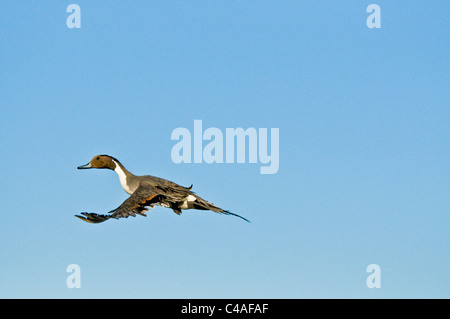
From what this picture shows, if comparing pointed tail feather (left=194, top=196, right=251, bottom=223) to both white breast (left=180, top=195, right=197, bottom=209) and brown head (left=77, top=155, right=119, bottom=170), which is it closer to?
white breast (left=180, top=195, right=197, bottom=209)

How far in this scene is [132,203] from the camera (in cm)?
1736

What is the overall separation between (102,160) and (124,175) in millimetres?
979

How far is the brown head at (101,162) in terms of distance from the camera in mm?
19513

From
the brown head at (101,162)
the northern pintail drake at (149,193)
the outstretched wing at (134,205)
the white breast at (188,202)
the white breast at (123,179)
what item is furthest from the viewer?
the brown head at (101,162)

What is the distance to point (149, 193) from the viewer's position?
1784 cm

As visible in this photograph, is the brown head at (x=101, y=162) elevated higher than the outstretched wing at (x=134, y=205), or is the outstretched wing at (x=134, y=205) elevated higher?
the brown head at (x=101, y=162)

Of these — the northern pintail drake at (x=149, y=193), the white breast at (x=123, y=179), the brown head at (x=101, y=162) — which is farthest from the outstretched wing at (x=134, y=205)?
the brown head at (x=101, y=162)

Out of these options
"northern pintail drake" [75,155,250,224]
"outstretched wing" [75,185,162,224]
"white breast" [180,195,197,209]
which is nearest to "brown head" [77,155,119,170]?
"northern pintail drake" [75,155,250,224]

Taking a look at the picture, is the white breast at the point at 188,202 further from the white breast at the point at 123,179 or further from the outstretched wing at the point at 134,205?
the white breast at the point at 123,179

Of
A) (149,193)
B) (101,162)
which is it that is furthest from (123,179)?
(149,193)

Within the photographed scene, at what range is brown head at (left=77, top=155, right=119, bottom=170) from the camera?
64.0ft

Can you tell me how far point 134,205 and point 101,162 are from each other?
290 cm

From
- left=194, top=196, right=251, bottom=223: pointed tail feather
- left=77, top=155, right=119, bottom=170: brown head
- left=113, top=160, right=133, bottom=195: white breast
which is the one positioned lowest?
left=194, top=196, right=251, bottom=223: pointed tail feather

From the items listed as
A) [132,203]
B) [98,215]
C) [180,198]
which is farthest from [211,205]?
[98,215]
